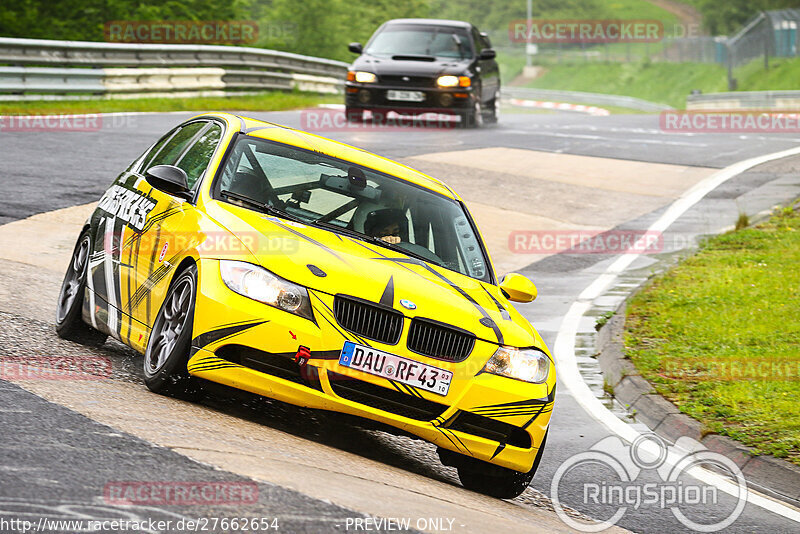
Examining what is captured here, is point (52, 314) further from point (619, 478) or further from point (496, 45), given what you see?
point (496, 45)

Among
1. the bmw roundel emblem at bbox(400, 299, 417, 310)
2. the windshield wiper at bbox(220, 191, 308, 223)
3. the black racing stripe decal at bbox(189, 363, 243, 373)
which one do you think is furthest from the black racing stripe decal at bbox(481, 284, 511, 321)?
the black racing stripe decal at bbox(189, 363, 243, 373)

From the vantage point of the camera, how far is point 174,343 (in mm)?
6082

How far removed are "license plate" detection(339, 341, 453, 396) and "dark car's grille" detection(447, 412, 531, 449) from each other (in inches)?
7.6

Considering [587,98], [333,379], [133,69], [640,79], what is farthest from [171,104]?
[640,79]

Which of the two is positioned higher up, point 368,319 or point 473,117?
point 368,319

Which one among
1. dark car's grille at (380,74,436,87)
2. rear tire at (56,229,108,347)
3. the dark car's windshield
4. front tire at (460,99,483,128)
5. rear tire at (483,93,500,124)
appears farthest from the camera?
rear tire at (483,93,500,124)

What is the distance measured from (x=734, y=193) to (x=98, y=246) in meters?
12.8

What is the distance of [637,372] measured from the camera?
9422mm

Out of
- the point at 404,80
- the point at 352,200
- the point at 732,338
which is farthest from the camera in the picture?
the point at 404,80

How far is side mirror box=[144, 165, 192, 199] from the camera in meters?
6.84

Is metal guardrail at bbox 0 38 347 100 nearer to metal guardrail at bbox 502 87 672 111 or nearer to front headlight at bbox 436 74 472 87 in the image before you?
front headlight at bbox 436 74 472 87

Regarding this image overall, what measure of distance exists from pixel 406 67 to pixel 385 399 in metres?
17.9

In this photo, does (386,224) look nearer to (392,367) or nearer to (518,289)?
(518,289)

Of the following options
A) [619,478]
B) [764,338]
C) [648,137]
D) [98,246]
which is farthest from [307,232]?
[648,137]
